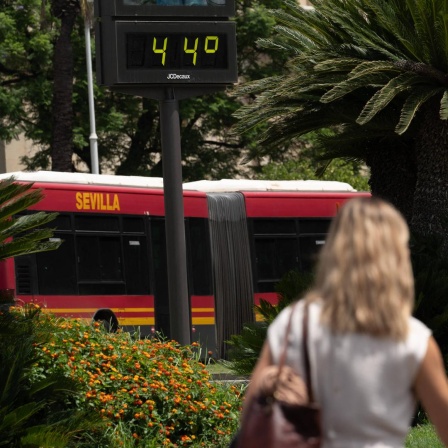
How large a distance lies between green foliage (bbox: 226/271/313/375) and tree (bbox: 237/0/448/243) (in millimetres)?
1674

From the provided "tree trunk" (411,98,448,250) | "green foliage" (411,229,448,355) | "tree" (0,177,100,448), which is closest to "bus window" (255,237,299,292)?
"tree trunk" (411,98,448,250)

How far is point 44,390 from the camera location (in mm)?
9055

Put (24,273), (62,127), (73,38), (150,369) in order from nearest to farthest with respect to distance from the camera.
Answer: (150,369), (24,273), (62,127), (73,38)

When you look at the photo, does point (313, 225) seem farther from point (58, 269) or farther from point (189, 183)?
point (58, 269)

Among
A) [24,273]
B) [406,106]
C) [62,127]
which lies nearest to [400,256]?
[406,106]

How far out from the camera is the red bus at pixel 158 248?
21250 millimetres

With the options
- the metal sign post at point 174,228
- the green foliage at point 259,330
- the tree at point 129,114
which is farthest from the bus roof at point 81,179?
the tree at point 129,114

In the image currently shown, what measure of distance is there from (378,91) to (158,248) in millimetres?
10944

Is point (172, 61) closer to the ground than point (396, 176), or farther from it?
farther from it

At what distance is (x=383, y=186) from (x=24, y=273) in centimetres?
786

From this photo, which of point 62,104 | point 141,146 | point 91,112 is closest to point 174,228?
point 62,104

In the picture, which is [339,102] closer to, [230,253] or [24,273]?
[24,273]

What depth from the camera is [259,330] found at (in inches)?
463

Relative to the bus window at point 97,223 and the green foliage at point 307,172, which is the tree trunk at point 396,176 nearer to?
the bus window at point 97,223
